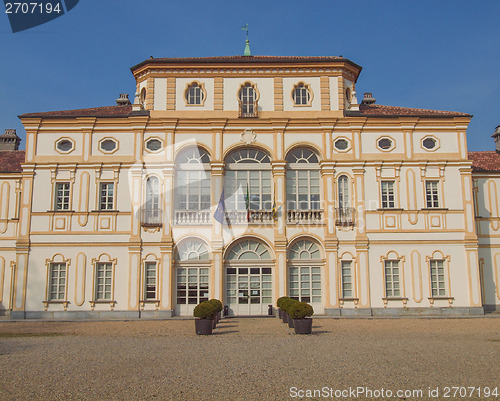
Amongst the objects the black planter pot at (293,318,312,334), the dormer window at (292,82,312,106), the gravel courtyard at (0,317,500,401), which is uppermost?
the dormer window at (292,82,312,106)

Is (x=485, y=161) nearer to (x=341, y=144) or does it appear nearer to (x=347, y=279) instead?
(x=341, y=144)

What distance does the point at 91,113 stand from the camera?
26328 millimetres

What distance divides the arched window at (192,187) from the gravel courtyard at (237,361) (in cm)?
677

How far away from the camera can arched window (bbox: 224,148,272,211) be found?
25312 mm

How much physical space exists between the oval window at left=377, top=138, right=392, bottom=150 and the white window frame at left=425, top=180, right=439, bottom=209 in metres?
2.56

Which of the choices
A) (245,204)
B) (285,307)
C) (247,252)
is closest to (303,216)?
(245,204)

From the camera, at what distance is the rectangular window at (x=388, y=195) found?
25.3 metres

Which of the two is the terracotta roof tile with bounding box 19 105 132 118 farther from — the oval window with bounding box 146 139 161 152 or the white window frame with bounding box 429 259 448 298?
the white window frame with bounding box 429 259 448 298

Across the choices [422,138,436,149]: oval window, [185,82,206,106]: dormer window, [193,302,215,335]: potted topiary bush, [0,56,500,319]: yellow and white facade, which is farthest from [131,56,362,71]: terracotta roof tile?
[193,302,215,335]: potted topiary bush

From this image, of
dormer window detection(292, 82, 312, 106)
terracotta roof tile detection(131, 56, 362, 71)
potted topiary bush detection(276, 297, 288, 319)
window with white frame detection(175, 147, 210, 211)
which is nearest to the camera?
potted topiary bush detection(276, 297, 288, 319)

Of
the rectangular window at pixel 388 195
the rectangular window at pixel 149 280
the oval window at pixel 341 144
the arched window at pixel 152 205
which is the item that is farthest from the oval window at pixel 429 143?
the rectangular window at pixel 149 280

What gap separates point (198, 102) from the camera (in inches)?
1035

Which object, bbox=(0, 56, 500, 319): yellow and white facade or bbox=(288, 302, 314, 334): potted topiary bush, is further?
bbox=(0, 56, 500, 319): yellow and white facade

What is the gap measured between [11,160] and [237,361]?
22709 mm
